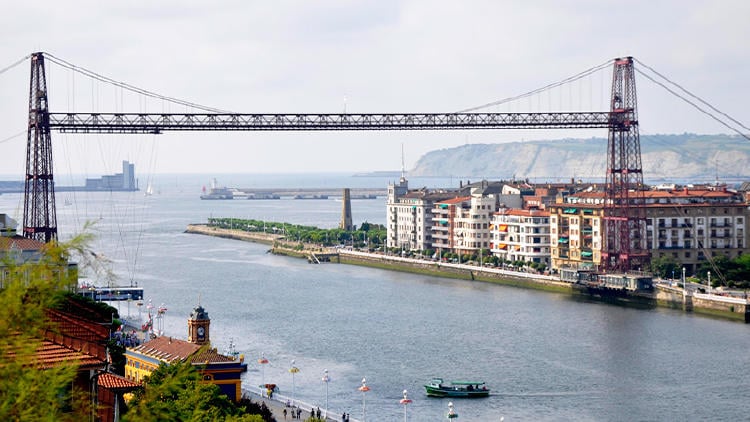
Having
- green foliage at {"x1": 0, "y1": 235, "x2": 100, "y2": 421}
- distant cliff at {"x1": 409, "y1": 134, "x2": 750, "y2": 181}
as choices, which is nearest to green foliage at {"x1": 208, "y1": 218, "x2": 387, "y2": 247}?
green foliage at {"x1": 0, "y1": 235, "x2": 100, "y2": 421}

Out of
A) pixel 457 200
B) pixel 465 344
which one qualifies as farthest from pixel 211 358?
pixel 457 200

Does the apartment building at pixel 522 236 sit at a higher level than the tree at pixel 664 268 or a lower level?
higher

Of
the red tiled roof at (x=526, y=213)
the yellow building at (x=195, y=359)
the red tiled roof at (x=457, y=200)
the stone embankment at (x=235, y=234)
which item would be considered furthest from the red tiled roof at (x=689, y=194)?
the yellow building at (x=195, y=359)

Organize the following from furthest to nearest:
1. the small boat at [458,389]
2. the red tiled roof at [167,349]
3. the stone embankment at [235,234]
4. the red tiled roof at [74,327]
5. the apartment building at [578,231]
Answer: the stone embankment at [235,234] → the apartment building at [578,231] → the small boat at [458,389] → the red tiled roof at [167,349] → the red tiled roof at [74,327]

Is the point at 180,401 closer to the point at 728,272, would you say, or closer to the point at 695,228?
the point at 728,272

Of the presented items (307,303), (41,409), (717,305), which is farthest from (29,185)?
(41,409)

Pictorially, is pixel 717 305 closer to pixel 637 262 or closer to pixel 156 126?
pixel 637 262

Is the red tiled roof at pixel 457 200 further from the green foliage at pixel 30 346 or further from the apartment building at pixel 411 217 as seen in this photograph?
the green foliage at pixel 30 346
